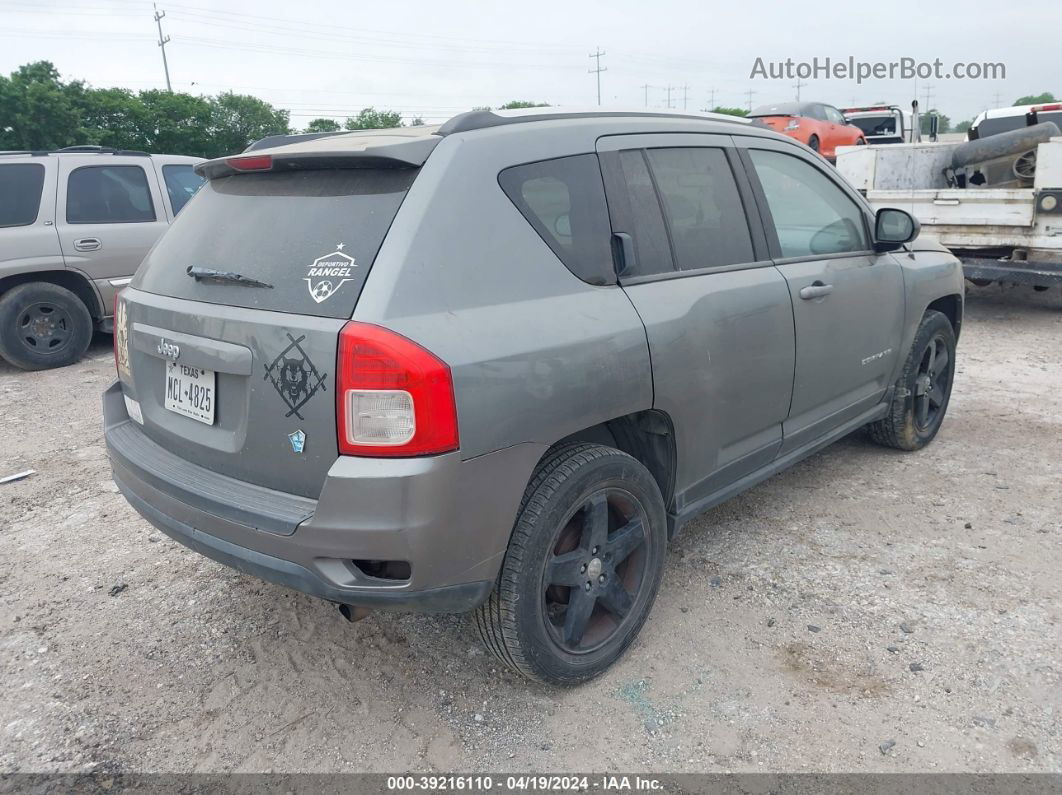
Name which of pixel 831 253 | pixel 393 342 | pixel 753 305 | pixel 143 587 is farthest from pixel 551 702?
pixel 831 253

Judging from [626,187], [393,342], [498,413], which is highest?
[626,187]

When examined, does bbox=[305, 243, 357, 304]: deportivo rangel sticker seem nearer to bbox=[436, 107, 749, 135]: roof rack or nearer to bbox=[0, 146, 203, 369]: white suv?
bbox=[436, 107, 749, 135]: roof rack

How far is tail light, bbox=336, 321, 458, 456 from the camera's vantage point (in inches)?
84.8

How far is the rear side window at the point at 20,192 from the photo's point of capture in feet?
23.2

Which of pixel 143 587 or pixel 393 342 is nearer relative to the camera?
pixel 393 342

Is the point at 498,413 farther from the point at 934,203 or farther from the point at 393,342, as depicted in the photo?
the point at 934,203

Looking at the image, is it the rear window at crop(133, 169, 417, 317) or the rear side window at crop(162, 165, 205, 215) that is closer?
the rear window at crop(133, 169, 417, 317)

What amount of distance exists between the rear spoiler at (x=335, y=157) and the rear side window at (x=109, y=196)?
550cm

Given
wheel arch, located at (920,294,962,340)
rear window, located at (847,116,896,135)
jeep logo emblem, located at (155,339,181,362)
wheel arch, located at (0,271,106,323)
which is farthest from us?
rear window, located at (847,116,896,135)

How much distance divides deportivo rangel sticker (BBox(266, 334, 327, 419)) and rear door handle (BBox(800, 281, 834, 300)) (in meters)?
2.15

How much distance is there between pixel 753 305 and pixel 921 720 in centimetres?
155

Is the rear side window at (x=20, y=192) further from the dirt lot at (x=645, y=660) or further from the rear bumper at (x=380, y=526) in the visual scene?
the rear bumper at (x=380, y=526)

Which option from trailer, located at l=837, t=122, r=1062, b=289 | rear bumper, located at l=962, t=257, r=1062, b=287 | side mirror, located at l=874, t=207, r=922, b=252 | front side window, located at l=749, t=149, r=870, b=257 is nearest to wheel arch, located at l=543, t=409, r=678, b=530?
front side window, located at l=749, t=149, r=870, b=257

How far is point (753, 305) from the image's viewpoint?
322 centimetres
